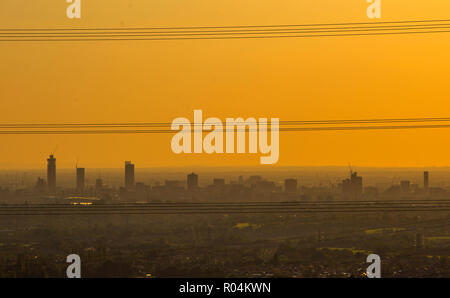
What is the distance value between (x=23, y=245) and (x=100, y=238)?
23.6 m

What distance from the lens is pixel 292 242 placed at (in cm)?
18588

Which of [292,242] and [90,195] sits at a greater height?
[90,195]

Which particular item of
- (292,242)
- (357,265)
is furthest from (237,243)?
(357,265)

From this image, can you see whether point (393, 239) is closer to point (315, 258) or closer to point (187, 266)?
point (315, 258)

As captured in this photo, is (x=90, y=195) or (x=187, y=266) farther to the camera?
(x=90, y=195)

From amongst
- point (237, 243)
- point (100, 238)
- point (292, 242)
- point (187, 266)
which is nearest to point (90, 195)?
point (100, 238)

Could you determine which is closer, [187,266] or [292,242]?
[187,266]
